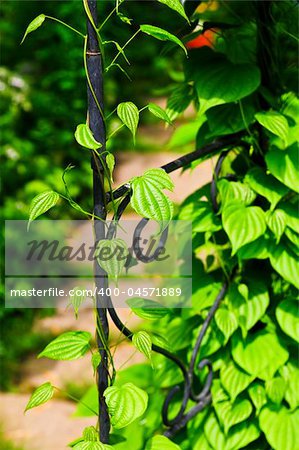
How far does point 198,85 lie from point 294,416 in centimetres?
70

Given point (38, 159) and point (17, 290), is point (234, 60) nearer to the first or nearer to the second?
point (17, 290)

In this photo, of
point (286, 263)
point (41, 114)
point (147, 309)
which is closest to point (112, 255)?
point (147, 309)

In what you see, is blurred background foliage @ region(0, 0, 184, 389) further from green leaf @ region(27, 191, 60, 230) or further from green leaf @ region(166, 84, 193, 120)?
green leaf @ region(27, 191, 60, 230)

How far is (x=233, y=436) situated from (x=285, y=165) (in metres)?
0.56

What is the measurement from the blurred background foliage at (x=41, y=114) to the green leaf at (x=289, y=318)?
1.72 m

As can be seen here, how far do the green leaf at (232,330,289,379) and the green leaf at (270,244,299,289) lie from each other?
158mm

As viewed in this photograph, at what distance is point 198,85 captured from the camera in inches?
51.2

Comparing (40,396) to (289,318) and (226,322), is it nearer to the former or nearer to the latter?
(226,322)

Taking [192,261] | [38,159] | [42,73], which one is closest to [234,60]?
[192,261]

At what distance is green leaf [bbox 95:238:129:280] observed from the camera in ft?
3.28

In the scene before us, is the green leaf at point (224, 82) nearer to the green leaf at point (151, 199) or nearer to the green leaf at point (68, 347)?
the green leaf at point (151, 199)

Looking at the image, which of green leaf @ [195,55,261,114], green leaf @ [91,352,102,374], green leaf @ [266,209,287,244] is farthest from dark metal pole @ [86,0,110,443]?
green leaf @ [266,209,287,244]

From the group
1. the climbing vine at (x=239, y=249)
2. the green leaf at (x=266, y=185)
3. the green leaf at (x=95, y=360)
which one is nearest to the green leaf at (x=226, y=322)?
the climbing vine at (x=239, y=249)

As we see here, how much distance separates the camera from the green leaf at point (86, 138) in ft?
3.16
